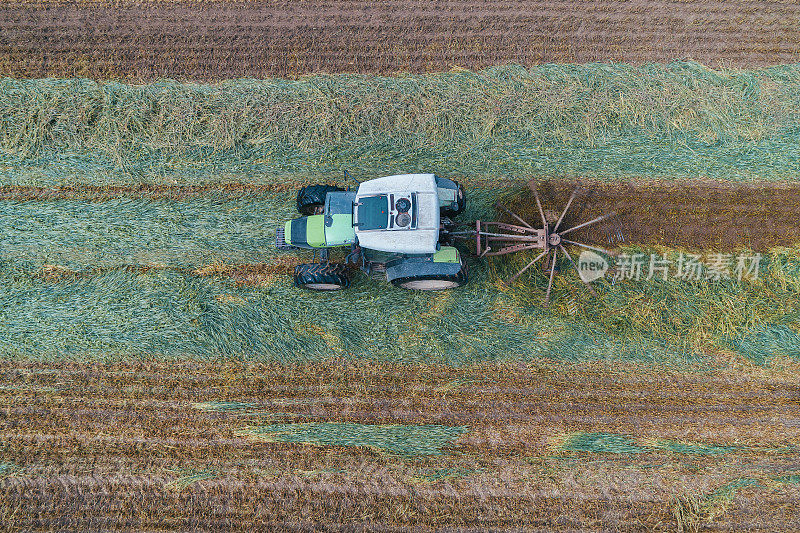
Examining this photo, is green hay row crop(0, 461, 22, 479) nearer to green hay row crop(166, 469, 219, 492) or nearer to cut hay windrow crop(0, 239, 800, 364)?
cut hay windrow crop(0, 239, 800, 364)

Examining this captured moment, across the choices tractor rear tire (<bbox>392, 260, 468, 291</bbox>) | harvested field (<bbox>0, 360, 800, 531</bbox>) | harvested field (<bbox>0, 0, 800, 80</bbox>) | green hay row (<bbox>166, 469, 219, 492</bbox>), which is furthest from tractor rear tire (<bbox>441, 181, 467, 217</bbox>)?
green hay row (<bbox>166, 469, 219, 492</bbox>)

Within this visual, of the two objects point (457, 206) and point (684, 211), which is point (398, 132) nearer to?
point (457, 206)

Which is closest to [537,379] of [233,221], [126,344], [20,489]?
[233,221]

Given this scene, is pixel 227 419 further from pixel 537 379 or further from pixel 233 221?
pixel 537 379

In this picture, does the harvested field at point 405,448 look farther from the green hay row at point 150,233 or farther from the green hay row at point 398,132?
the green hay row at point 398,132

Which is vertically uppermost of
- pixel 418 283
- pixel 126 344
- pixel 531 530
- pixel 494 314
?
pixel 418 283
